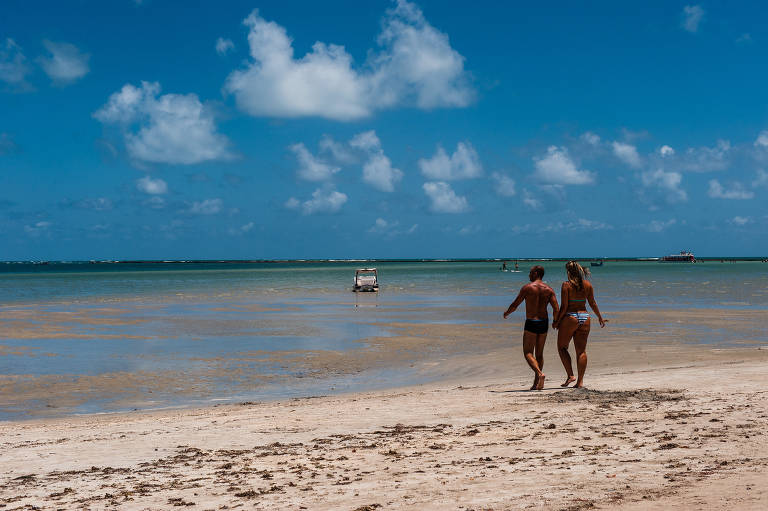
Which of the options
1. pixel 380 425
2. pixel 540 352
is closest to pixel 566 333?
pixel 540 352

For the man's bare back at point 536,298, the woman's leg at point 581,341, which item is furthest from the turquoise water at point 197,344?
the woman's leg at point 581,341

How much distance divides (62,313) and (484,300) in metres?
24.0

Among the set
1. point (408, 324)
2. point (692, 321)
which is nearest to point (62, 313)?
point (408, 324)

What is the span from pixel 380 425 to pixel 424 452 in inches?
65.4

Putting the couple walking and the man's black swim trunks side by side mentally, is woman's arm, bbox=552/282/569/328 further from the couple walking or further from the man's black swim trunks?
the man's black swim trunks

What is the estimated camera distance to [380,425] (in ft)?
30.0

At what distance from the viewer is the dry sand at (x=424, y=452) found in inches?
236

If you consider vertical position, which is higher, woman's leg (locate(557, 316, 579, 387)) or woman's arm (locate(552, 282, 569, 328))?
woman's arm (locate(552, 282, 569, 328))

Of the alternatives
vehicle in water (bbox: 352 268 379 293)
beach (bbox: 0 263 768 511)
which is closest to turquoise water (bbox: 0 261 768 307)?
vehicle in water (bbox: 352 268 379 293)

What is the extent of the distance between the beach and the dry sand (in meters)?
0.03

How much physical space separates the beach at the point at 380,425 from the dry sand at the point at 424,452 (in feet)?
0.11

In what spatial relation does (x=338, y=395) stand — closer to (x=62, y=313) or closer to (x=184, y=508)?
(x=184, y=508)

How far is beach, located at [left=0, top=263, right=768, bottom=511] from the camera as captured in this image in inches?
243

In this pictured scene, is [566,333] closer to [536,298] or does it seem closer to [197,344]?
[536,298]
